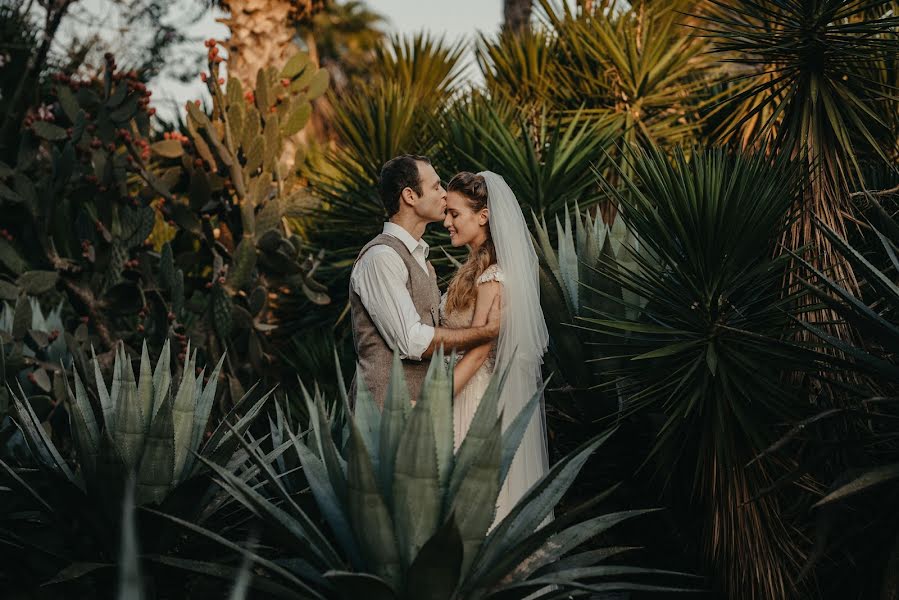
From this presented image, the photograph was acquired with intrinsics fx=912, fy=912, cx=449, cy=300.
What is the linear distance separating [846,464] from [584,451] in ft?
5.01

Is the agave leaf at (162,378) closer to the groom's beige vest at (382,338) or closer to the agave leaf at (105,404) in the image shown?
the agave leaf at (105,404)

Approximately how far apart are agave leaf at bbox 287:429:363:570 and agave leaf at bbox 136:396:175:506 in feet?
2.44

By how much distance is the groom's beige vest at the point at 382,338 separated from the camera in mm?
3758

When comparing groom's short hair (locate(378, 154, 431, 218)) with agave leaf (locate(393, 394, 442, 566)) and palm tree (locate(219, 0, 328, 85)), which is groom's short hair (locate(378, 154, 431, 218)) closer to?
agave leaf (locate(393, 394, 442, 566))

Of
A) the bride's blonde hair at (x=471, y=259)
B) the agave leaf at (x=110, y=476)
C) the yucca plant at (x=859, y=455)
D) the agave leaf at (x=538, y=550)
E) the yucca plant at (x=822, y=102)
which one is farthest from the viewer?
the yucca plant at (x=822, y=102)

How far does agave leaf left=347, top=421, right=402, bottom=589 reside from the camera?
8.99ft

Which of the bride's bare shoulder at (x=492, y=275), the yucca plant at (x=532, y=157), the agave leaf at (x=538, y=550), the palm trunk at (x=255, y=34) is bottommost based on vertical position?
the agave leaf at (x=538, y=550)

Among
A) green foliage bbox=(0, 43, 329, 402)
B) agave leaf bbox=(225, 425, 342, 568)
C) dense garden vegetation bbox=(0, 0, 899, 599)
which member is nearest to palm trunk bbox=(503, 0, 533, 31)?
dense garden vegetation bbox=(0, 0, 899, 599)

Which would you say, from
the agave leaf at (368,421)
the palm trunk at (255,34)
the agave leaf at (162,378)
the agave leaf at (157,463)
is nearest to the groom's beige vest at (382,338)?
the agave leaf at (368,421)

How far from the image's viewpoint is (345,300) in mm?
7770

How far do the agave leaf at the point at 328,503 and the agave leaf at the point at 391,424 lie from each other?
7.4 inches

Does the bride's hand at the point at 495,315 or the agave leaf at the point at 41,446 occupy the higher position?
the bride's hand at the point at 495,315

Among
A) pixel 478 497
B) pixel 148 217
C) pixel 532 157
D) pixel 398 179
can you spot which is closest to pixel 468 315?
pixel 398 179

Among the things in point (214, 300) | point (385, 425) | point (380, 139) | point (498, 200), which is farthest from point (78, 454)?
point (380, 139)
